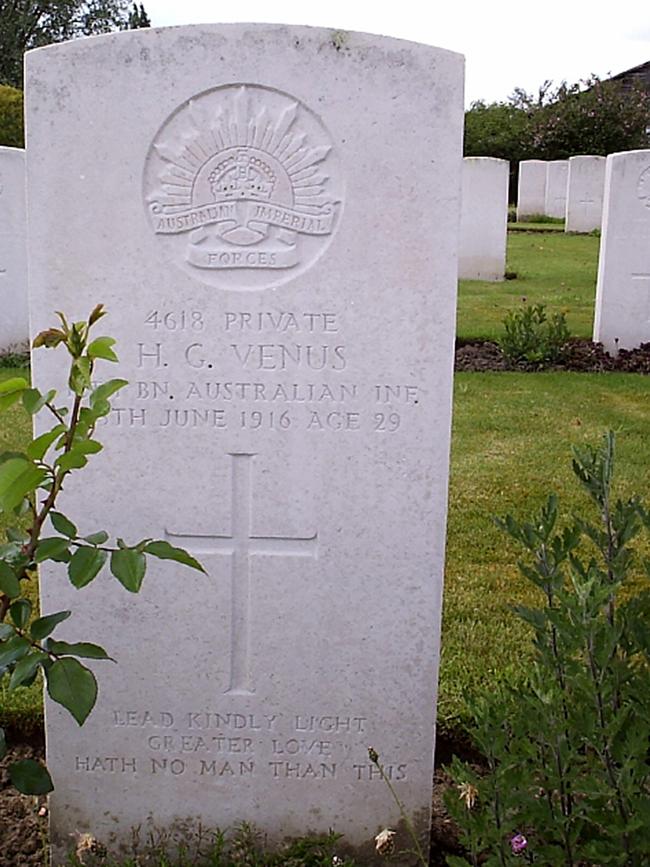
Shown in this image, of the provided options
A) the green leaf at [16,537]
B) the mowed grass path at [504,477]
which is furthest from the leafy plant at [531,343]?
the green leaf at [16,537]

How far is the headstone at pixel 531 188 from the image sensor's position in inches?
921

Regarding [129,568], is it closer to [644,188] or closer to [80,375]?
[80,375]

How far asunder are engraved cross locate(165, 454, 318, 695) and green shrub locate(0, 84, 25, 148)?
1868cm

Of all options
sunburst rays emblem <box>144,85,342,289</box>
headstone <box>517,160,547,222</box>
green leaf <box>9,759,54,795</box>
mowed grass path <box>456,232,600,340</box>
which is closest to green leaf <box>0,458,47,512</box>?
green leaf <box>9,759,54,795</box>

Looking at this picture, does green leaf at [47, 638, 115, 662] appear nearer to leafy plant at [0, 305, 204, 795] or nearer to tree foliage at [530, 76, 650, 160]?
leafy plant at [0, 305, 204, 795]

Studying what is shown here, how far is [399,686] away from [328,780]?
0.29m

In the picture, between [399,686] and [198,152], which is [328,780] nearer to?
[399,686]

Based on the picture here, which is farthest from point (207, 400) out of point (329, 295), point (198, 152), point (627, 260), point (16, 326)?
point (627, 260)

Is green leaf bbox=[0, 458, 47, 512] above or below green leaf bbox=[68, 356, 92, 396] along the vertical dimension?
below

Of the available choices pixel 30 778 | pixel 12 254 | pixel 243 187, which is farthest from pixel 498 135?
pixel 30 778

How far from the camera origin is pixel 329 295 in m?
2.36

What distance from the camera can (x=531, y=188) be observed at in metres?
23.5

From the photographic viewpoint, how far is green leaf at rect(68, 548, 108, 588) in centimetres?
183

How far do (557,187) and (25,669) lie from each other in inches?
882
